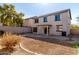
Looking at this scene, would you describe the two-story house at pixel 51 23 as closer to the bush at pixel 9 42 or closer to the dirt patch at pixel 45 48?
the dirt patch at pixel 45 48

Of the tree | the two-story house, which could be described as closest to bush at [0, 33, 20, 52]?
the tree

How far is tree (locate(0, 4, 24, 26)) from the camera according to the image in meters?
5.00

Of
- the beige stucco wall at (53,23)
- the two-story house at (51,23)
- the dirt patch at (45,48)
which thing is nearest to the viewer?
the dirt patch at (45,48)

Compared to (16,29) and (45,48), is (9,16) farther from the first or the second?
(45,48)

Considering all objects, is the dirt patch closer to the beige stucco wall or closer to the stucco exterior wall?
the stucco exterior wall

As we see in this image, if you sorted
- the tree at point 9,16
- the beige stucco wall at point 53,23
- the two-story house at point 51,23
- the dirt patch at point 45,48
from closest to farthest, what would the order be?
1. the dirt patch at point 45,48
2. the tree at point 9,16
3. the two-story house at point 51,23
4. the beige stucco wall at point 53,23

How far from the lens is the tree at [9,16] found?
500 cm

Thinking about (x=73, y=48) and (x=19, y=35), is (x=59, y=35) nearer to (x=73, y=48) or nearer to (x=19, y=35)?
(x=73, y=48)

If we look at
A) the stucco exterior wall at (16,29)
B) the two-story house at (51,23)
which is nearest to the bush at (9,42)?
the stucco exterior wall at (16,29)

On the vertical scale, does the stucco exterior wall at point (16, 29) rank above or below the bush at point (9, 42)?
above

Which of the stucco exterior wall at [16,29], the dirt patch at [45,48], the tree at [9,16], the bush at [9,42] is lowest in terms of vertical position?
the dirt patch at [45,48]

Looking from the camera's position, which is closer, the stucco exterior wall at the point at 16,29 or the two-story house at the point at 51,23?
the stucco exterior wall at the point at 16,29

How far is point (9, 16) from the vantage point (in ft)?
16.5

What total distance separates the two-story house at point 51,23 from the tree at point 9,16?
298 mm
